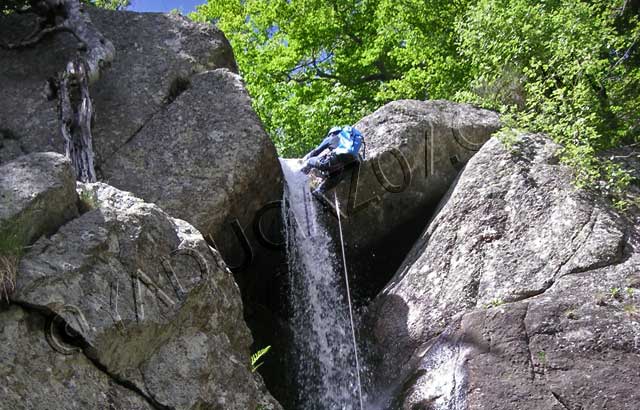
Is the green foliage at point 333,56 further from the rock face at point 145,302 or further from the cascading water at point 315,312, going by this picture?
the rock face at point 145,302

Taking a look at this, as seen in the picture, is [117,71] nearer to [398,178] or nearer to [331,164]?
[331,164]

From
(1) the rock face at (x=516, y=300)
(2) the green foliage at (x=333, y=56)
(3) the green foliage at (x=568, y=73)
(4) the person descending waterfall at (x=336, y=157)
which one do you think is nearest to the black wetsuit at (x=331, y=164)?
(4) the person descending waterfall at (x=336, y=157)

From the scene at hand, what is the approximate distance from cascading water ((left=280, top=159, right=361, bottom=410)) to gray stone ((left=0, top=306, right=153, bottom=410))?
3.97 m

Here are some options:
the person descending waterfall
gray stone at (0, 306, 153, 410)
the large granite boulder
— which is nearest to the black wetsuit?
the person descending waterfall

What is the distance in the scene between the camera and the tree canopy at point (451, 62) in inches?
412

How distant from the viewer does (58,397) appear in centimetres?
564

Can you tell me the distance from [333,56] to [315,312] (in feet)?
39.7

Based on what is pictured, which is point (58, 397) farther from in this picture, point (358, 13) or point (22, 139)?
point (358, 13)

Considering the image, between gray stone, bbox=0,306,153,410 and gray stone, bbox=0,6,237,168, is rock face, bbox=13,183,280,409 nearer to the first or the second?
gray stone, bbox=0,306,153,410

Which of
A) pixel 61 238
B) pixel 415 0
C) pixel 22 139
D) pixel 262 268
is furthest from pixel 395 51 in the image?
pixel 61 238

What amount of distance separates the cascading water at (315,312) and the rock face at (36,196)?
432 cm

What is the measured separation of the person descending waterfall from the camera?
10.4 m

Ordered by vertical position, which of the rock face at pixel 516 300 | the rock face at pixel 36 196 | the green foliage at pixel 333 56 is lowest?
the rock face at pixel 516 300

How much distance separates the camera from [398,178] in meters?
10.8
